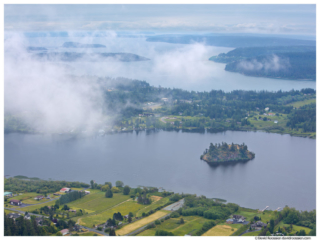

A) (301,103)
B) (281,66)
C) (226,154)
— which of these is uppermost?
(281,66)

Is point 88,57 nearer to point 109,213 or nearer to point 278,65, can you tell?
point 278,65

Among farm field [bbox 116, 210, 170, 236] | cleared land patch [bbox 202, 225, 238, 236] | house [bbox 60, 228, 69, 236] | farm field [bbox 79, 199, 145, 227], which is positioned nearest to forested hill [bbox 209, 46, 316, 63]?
farm field [bbox 79, 199, 145, 227]

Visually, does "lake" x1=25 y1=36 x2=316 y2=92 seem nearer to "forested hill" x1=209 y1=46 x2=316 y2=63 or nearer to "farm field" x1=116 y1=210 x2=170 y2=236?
"forested hill" x1=209 y1=46 x2=316 y2=63

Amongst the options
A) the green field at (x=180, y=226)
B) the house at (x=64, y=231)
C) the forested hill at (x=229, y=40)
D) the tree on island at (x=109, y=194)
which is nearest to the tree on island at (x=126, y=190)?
the tree on island at (x=109, y=194)

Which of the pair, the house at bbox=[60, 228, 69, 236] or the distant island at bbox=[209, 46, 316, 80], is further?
the distant island at bbox=[209, 46, 316, 80]

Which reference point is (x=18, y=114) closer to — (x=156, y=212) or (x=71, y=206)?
(x=71, y=206)

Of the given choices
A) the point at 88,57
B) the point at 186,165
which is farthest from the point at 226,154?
the point at 88,57

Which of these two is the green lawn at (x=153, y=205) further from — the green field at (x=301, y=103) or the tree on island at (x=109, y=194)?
the green field at (x=301, y=103)
